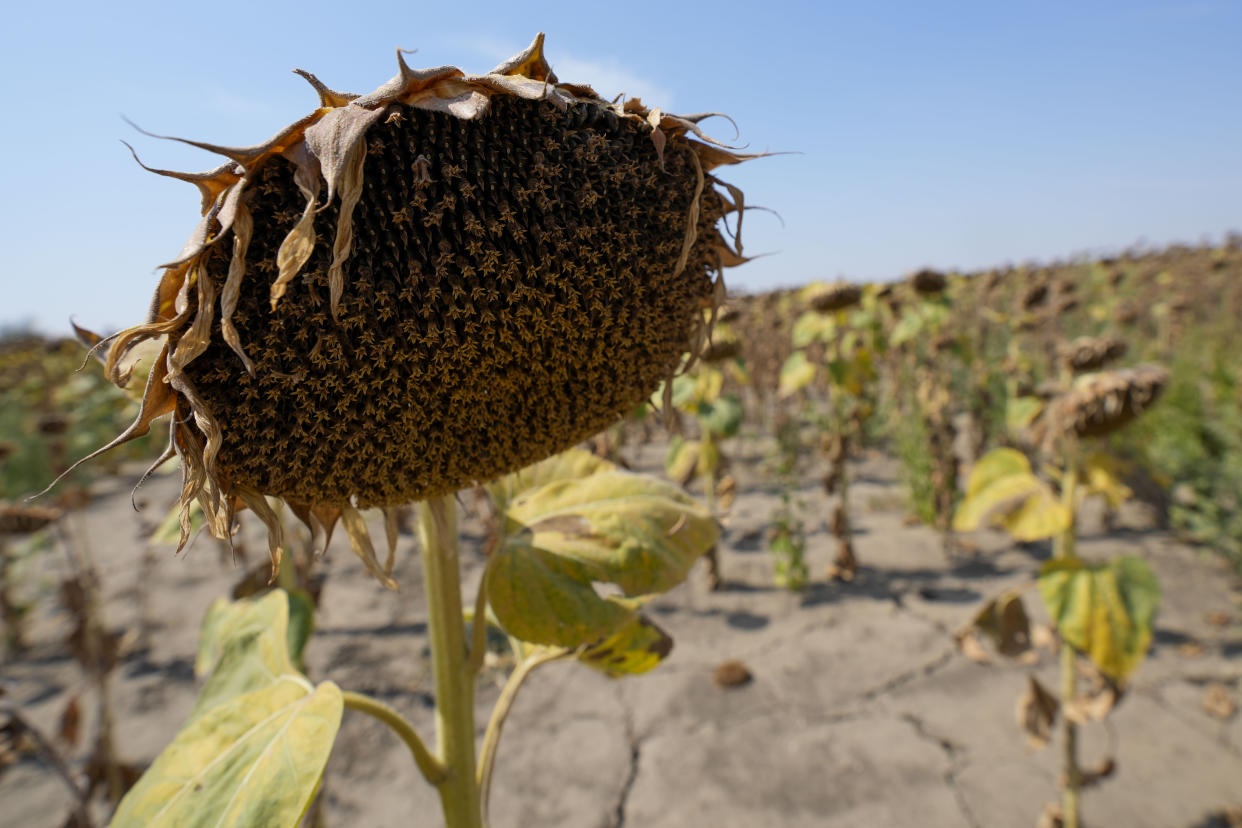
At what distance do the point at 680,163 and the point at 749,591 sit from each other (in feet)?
14.6

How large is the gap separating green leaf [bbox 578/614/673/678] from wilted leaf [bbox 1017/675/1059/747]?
6.13ft

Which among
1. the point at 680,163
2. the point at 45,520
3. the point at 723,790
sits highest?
the point at 680,163

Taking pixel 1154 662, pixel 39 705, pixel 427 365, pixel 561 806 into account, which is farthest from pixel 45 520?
pixel 1154 662

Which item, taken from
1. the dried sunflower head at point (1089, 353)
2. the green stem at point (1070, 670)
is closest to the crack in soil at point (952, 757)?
the green stem at point (1070, 670)

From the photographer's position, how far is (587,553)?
1017 millimetres

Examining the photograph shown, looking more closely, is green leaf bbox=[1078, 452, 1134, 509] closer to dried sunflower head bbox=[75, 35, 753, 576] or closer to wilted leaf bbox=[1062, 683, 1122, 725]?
wilted leaf bbox=[1062, 683, 1122, 725]

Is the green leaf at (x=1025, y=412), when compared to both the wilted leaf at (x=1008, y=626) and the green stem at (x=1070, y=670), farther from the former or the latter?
the wilted leaf at (x=1008, y=626)

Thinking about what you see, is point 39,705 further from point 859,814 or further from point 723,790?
point 859,814

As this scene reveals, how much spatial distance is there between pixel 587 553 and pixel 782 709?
9.75 ft

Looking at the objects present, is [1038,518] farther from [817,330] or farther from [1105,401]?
[817,330]

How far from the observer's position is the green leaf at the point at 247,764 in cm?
77

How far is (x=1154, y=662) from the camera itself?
11.8 feet

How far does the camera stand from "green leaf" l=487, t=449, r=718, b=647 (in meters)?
0.96

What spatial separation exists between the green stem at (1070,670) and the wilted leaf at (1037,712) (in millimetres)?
84
